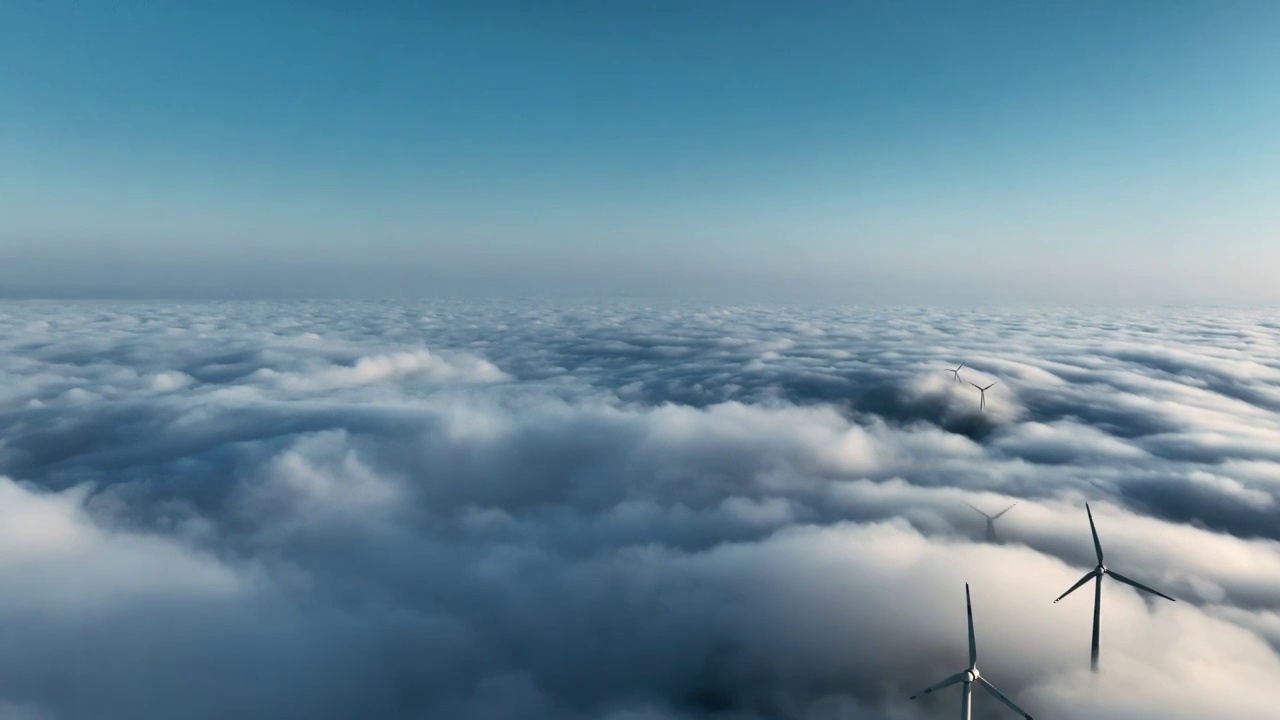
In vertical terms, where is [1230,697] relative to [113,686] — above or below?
above

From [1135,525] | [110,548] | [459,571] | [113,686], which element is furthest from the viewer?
[1135,525]

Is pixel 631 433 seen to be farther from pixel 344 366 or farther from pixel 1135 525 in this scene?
pixel 344 366

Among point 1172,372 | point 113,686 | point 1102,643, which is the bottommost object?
point 113,686

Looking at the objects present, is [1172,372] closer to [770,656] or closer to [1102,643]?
[1102,643]


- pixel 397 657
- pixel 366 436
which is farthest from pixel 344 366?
pixel 397 657

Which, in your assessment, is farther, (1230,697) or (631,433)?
(631,433)

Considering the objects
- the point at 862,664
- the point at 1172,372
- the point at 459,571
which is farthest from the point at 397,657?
the point at 1172,372

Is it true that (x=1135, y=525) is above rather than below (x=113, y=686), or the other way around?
above

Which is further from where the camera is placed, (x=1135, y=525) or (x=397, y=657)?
(x=1135, y=525)

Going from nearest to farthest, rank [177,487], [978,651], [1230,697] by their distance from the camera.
Result: [1230,697]
[978,651]
[177,487]
